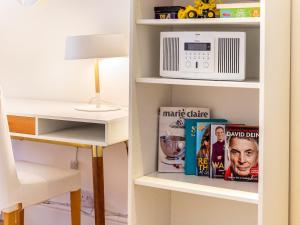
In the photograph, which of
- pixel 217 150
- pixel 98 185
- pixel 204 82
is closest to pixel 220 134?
pixel 217 150

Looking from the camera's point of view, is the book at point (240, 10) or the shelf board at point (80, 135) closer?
the book at point (240, 10)

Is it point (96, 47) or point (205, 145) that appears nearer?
point (205, 145)

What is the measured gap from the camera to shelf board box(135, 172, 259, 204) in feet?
6.08

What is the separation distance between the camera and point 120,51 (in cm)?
245

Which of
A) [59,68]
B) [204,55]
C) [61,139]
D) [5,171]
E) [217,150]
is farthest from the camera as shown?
[59,68]

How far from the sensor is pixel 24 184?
2250 mm

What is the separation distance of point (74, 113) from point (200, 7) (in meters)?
0.83

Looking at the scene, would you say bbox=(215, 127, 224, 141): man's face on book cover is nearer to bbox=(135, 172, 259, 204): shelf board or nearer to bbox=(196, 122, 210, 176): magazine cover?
bbox=(196, 122, 210, 176): magazine cover

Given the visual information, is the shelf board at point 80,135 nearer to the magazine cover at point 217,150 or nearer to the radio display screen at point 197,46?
the magazine cover at point 217,150

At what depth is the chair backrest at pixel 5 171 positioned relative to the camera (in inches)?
85.0

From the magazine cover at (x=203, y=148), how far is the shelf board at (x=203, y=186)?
39 mm

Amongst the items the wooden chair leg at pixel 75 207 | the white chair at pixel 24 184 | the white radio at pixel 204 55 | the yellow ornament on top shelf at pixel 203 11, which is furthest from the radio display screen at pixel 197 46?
the wooden chair leg at pixel 75 207

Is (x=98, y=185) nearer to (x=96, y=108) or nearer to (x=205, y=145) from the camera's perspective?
(x=96, y=108)

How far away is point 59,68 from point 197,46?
1.20m
